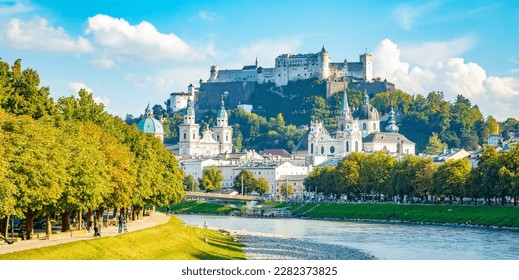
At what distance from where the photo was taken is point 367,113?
189 metres

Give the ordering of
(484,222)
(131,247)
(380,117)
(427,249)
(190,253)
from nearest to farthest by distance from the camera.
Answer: (131,247)
(190,253)
(427,249)
(484,222)
(380,117)

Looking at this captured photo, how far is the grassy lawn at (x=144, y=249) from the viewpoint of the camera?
2883cm

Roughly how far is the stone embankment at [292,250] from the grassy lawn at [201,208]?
5437 cm

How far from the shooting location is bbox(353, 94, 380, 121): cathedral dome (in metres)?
189

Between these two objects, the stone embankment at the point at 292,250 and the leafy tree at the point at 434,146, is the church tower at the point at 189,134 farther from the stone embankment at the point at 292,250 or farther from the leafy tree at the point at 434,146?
the stone embankment at the point at 292,250

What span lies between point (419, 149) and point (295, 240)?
13012 centimetres

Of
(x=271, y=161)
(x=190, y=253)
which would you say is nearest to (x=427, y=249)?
(x=190, y=253)

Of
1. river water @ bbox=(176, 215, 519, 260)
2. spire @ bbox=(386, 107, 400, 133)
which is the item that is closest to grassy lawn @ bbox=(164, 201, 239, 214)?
river water @ bbox=(176, 215, 519, 260)

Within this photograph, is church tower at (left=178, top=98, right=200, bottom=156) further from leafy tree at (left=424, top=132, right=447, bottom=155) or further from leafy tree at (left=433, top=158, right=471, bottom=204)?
leafy tree at (left=433, top=158, right=471, bottom=204)

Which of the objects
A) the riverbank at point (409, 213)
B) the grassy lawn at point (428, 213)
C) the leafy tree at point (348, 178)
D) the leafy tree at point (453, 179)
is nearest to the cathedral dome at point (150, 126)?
the riverbank at point (409, 213)
